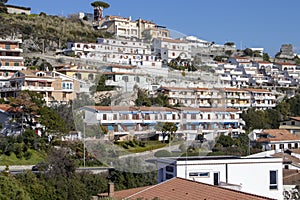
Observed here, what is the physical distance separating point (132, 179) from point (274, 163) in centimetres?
518

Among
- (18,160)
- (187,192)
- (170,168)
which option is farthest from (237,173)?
(18,160)

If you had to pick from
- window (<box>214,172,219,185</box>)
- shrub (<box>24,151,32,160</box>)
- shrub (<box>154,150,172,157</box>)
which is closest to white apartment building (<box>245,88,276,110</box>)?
shrub (<box>24,151,32,160</box>)

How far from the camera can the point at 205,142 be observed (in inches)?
381

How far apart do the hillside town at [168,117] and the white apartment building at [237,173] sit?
2 cm

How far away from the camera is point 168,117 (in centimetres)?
841

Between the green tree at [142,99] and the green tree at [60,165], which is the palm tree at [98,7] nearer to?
the green tree at [60,165]

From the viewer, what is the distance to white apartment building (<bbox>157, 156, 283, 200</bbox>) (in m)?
→ 11.5

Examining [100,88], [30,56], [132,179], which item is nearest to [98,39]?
[30,56]

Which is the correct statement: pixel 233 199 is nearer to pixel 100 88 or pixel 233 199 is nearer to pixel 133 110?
pixel 133 110

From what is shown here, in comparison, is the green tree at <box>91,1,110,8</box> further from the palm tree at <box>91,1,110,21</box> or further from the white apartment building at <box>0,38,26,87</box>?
the white apartment building at <box>0,38,26,87</box>

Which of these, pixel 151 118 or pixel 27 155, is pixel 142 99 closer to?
pixel 151 118

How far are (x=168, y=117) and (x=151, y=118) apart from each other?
0.31 meters

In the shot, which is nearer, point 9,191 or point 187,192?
point 187,192

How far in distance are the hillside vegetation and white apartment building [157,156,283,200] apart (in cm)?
2672
